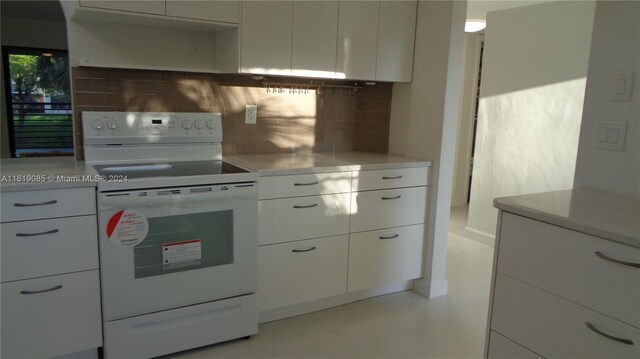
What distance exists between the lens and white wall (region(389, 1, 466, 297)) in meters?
2.89

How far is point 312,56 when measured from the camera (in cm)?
279

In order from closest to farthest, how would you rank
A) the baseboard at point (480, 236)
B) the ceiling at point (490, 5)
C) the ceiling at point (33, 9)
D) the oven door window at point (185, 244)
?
the oven door window at point (185, 244) < the ceiling at point (490, 5) < the baseboard at point (480, 236) < the ceiling at point (33, 9)

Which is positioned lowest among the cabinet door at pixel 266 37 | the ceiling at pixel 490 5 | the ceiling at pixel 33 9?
the cabinet door at pixel 266 37

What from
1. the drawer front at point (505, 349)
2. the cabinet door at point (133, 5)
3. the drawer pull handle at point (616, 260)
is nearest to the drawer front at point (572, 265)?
the drawer pull handle at point (616, 260)

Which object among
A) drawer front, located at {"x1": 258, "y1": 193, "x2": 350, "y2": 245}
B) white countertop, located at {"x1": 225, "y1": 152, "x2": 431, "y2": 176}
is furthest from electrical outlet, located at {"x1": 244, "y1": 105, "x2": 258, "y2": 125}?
drawer front, located at {"x1": 258, "y1": 193, "x2": 350, "y2": 245}

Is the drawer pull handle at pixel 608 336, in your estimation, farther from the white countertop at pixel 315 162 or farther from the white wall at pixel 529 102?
the white wall at pixel 529 102

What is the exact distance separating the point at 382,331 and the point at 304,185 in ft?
3.14

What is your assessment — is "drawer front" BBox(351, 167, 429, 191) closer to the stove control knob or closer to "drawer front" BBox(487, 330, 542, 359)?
"drawer front" BBox(487, 330, 542, 359)

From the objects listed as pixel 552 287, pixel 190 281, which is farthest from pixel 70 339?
pixel 552 287

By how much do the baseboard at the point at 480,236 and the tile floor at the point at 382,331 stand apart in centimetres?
100

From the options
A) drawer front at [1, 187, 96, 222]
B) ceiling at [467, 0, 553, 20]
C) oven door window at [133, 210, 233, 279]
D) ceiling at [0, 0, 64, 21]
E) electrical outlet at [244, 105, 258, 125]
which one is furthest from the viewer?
ceiling at [0, 0, 64, 21]

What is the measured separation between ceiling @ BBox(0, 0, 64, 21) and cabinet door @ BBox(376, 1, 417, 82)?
3.74m

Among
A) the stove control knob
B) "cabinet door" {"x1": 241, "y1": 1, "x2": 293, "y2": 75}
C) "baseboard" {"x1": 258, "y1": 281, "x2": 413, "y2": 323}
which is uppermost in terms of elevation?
"cabinet door" {"x1": 241, "y1": 1, "x2": 293, "y2": 75}

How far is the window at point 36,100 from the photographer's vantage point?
19.7 feet
